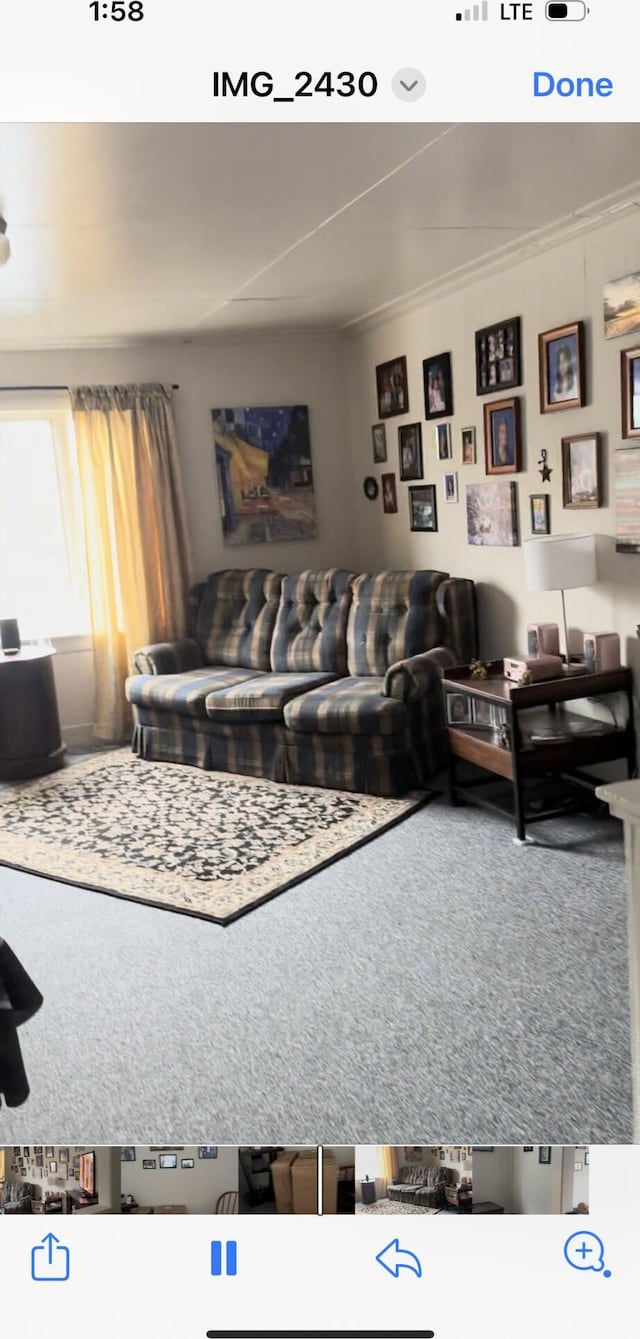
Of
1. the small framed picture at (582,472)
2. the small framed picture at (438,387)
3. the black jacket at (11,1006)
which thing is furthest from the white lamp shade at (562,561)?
the black jacket at (11,1006)

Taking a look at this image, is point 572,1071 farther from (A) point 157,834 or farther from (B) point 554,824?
(A) point 157,834

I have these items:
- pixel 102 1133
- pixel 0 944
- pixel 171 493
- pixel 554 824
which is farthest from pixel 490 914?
pixel 171 493

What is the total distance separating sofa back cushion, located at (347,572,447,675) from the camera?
3.35 m

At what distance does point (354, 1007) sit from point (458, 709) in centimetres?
125

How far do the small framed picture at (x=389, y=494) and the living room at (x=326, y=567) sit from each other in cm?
1

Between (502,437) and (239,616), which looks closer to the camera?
(502,437)

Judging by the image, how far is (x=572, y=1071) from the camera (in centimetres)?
158

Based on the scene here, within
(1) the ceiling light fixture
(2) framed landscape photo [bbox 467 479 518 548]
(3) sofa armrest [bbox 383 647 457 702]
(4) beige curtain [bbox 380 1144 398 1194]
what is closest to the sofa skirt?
(3) sofa armrest [bbox 383 647 457 702]

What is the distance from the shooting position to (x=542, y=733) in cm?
269

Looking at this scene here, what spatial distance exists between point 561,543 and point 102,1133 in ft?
5.90

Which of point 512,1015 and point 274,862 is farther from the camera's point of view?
point 274,862
